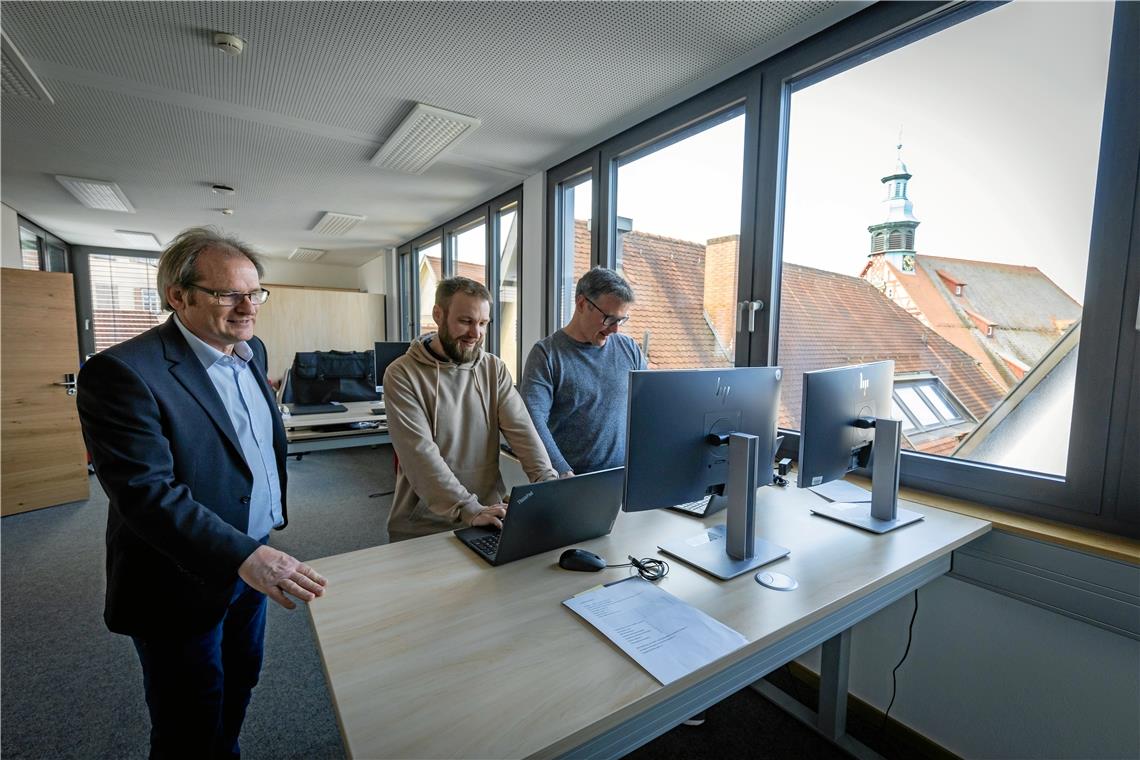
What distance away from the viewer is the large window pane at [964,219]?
159 cm

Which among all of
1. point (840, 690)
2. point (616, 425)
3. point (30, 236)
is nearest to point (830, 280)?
point (616, 425)

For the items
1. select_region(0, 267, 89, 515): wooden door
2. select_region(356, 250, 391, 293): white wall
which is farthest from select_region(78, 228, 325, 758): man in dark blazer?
select_region(356, 250, 391, 293): white wall

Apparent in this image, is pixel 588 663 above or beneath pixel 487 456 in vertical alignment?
beneath

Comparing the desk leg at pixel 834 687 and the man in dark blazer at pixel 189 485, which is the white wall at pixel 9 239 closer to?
the man in dark blazer at pixel 189 485

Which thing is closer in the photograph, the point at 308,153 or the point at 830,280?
the point at 830,280

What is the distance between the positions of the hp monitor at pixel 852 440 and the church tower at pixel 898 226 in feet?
1.78

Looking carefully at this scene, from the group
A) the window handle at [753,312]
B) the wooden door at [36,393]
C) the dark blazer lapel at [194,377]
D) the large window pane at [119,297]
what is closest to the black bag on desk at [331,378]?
the wooden door at [36,393]

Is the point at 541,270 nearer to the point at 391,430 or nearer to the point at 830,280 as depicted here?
the point at 830,280

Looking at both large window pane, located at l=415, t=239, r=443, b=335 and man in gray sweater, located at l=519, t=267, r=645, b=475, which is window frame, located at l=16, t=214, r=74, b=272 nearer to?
large window pane, located at l=415, t=239, r=443, b=335

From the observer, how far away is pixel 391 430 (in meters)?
1.59

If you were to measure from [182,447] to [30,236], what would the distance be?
7.09 metres

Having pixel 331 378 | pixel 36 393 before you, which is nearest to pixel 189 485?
pixel 331 378

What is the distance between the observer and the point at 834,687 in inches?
70.6

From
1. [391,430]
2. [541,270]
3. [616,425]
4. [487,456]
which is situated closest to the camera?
[391,430]
